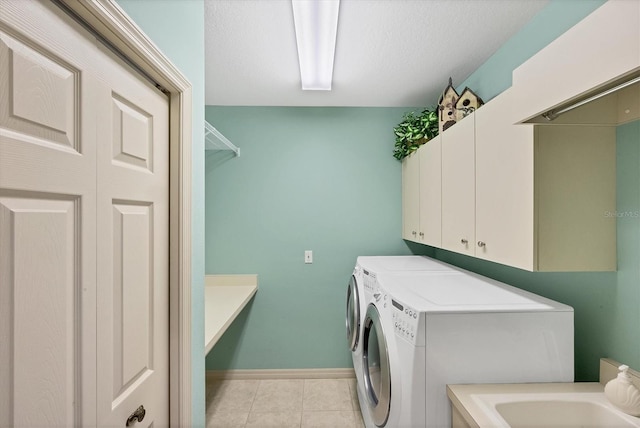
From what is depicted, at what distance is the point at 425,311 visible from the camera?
1.16 metres

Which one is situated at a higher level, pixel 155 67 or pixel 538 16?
pixel 538 16

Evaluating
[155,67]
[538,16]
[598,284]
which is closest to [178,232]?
[155,67]

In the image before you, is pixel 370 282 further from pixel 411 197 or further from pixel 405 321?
pixel 411 197

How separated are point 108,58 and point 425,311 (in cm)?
128

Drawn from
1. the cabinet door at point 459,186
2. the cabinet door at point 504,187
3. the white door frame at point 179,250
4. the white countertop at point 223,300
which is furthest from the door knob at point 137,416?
the cabinet door at point 459,186

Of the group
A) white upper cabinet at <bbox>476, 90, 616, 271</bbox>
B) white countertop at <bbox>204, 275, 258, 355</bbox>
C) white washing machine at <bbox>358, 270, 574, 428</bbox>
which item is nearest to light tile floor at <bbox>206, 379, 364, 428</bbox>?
white countertop at <bbox>204, 275, 258, 355</bbox>

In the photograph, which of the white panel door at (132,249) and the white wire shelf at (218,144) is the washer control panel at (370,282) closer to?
the white panel door at (132,249)

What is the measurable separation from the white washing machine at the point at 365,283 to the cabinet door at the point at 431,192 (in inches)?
7.5

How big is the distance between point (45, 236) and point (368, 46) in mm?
1797

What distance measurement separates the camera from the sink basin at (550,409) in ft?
3.48

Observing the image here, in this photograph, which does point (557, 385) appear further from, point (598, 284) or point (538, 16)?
point (538, 16)

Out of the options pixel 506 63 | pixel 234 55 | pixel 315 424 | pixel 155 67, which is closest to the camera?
pixel 155 67

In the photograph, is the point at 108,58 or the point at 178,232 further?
the point at 178,232

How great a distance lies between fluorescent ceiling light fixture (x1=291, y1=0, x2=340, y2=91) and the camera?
1.38 meters
